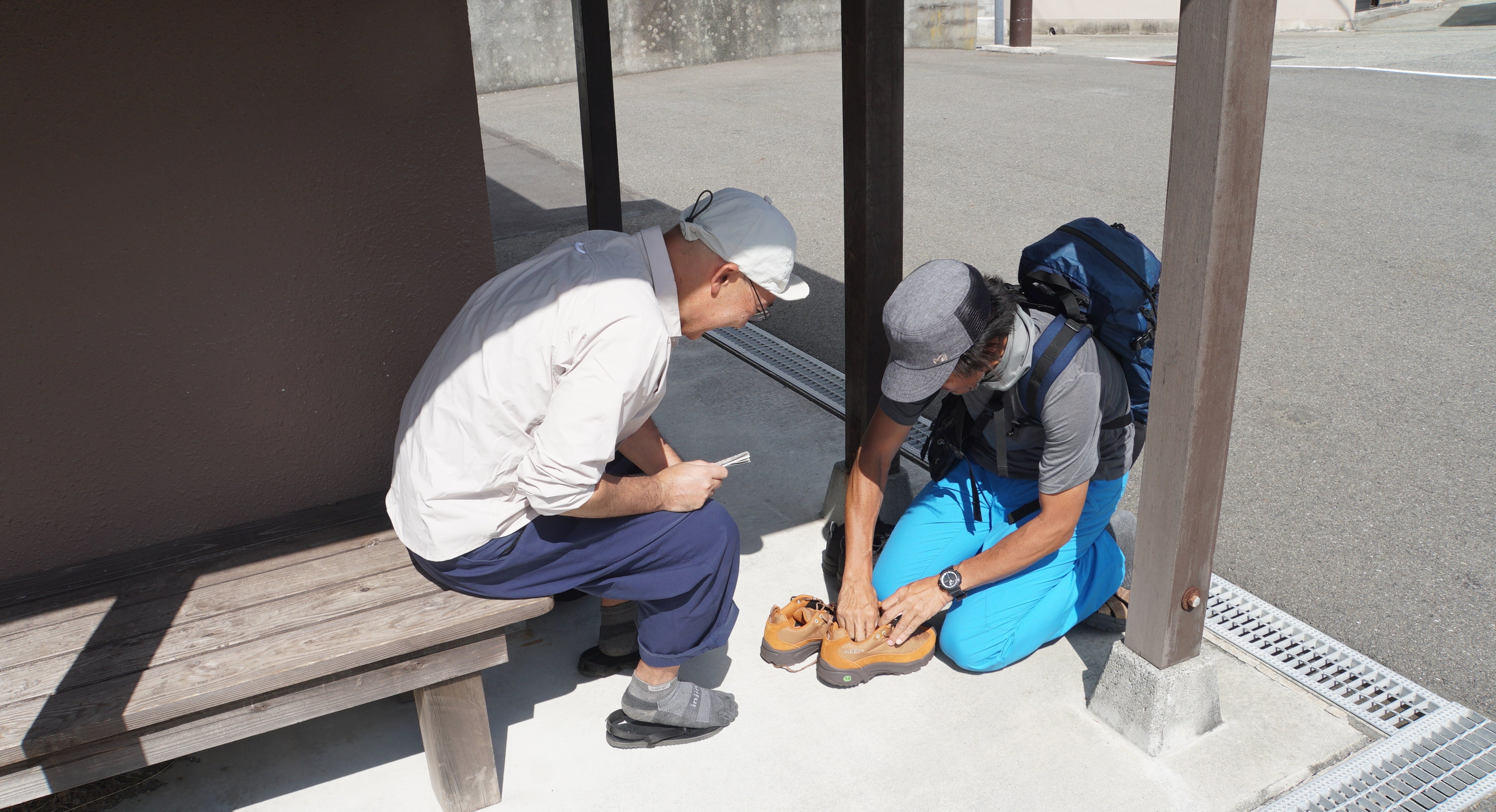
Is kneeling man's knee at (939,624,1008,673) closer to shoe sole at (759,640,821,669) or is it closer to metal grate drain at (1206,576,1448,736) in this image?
shoe sole at (759,640,821,669)

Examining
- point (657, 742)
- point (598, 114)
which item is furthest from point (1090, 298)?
point (598, 114)

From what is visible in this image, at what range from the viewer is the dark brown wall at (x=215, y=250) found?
2367mm

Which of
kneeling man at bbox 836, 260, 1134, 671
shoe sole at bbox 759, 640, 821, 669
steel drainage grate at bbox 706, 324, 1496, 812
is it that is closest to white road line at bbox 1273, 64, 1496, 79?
steel drainage grate at bbox 706, 324, 1496, 812

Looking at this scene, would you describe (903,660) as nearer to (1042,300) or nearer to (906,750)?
(906,750)

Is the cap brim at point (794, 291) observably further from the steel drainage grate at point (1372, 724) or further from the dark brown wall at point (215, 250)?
the steel drainage grate at point (1372, 724)

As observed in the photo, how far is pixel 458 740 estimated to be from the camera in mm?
2240

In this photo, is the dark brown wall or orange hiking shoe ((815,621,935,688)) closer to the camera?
the dark brown wall

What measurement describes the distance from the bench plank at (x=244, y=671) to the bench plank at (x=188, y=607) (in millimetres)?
97

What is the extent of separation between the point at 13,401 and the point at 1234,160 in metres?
2.70

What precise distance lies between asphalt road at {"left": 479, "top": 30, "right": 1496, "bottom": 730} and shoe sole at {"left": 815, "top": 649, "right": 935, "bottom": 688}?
122cm

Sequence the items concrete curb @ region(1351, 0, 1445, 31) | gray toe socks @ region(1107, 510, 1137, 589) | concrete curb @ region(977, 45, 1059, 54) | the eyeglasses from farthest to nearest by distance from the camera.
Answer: concrete curb @ region(1351, 0, 1445, 31) → concrete curb @ region(977, 45, 1059, 54) → gray toe socks @ region(1107, 510, 1137, 589) → the eyeglasses

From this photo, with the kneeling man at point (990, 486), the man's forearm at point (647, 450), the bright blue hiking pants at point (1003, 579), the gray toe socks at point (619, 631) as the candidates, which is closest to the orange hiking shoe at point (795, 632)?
the kneeling man at point (990, 486)

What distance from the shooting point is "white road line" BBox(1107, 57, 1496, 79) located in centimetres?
1188

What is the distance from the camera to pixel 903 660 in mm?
2721
